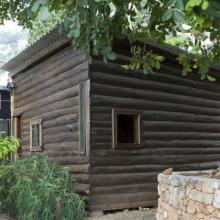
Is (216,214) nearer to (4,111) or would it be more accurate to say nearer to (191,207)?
(191,207)

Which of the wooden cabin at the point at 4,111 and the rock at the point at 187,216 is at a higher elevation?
the wooden cabin at the point at 4,111

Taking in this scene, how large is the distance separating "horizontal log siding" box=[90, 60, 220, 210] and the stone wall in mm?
2068

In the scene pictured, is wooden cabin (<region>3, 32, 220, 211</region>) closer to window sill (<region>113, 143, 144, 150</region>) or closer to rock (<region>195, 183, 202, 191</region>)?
window sill (<region>113, 143, 144, 150</region>)

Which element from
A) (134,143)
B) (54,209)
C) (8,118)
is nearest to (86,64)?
(134,143)

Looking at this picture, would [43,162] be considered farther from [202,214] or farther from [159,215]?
[202,214]

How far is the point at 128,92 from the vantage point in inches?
423

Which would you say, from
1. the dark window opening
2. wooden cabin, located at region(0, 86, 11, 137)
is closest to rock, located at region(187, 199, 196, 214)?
the dark window opening

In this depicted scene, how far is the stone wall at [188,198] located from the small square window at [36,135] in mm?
5099

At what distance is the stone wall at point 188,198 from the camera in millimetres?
6512

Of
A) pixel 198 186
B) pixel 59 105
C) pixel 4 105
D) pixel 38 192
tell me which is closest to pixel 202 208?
pixel 198 186

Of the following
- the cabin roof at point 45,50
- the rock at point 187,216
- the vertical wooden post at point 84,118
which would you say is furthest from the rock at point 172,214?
the cabin roof at point 45,50

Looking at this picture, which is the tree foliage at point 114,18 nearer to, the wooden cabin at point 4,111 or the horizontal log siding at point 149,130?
the horizontal log siding at point 149,130

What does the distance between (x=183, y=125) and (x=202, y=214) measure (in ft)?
17.6

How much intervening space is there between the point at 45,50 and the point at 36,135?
2.56 m
